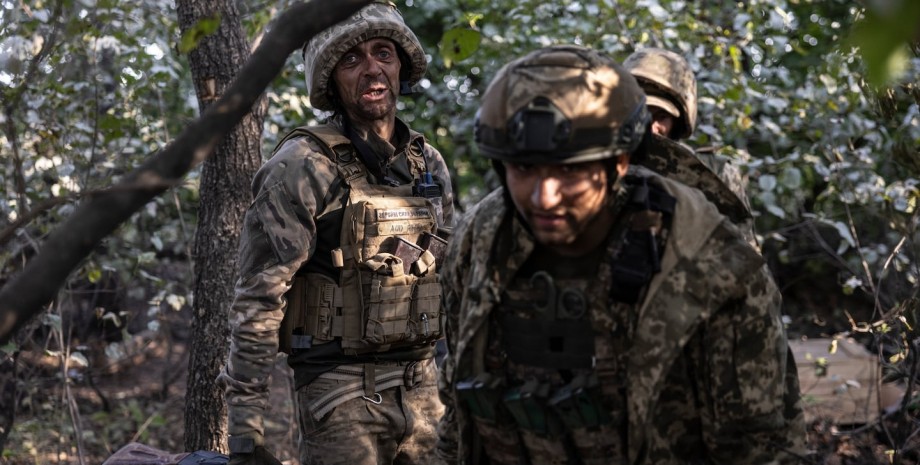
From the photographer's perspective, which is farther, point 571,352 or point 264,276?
point 264,276

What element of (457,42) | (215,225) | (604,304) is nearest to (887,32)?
(604,304)

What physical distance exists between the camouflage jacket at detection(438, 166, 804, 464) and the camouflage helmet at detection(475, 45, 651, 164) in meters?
0.20

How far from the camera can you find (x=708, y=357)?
2.18 meters

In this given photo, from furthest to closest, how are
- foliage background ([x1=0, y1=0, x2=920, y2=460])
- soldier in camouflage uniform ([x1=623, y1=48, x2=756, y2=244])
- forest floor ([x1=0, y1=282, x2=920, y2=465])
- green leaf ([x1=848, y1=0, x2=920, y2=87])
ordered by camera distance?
forest floor ([x1=0, y1=282, x2=920, y2=465]) → foliage background ([x1=0, y1=0, x2=920, y2=460]) → soldier in camouflage uniform ([x1=623, y1=48, x2=756, y2=244]) → green leaf ([x1=848, y1=0, x2=920, y2=87])

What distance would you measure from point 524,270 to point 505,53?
5.36 m

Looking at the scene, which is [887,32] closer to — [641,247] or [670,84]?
[641,247]

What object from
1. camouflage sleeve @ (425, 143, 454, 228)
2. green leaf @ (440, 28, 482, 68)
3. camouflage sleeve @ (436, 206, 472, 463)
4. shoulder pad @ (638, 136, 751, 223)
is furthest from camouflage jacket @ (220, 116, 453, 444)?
shoulder pad @ (638, 136, 751, 223)

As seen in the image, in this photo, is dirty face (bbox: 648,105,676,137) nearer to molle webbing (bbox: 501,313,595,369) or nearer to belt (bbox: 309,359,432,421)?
belt (bbox: 309,359,432,421)

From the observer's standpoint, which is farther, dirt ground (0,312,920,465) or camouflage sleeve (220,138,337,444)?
dirt ground (0,312,920,465)

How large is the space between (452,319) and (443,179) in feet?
4.46

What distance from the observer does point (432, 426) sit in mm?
3631

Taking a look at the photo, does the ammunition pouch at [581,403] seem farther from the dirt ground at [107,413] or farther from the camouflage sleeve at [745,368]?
the dirt ground at [107,413]

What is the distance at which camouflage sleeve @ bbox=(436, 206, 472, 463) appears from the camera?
253 cm

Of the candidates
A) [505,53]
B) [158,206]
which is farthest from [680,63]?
[158,206]
